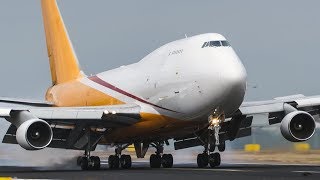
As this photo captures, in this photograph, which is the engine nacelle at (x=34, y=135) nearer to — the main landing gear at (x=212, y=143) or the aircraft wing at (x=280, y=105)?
the main landing gear at (x=212, y=143)

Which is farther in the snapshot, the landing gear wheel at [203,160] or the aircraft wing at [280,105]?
the landing gear wheel at [203,160]

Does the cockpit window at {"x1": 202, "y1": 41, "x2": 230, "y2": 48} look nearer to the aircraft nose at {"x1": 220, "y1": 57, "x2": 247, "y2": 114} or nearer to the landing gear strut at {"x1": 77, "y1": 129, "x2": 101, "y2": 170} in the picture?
the aircraft nose at {"x1": 220, "y1": 57, "x2": 247, "y2": 114}

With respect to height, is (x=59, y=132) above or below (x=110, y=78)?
below

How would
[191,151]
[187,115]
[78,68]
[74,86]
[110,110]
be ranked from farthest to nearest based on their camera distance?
[191,151] < [78,68] < [74,86] < [110,110] < [187,115]

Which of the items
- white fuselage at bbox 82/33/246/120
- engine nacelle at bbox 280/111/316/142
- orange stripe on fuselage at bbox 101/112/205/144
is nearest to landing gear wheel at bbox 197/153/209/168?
orange stripe on fuselage at bbox 101/112/205/144

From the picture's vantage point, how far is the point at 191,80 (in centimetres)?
3303

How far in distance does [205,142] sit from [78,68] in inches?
524

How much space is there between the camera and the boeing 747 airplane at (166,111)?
32531 mm

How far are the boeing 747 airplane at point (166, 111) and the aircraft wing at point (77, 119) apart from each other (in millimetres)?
43

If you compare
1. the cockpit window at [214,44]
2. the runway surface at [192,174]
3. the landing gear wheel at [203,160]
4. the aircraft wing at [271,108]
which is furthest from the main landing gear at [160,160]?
the cockpit window at [214,44]

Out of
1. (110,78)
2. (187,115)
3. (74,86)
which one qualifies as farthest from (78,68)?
(187,115)

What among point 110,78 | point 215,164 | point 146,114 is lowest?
point 215,164

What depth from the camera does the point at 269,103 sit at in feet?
120

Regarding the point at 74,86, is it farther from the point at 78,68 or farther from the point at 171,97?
the point at 171,97
